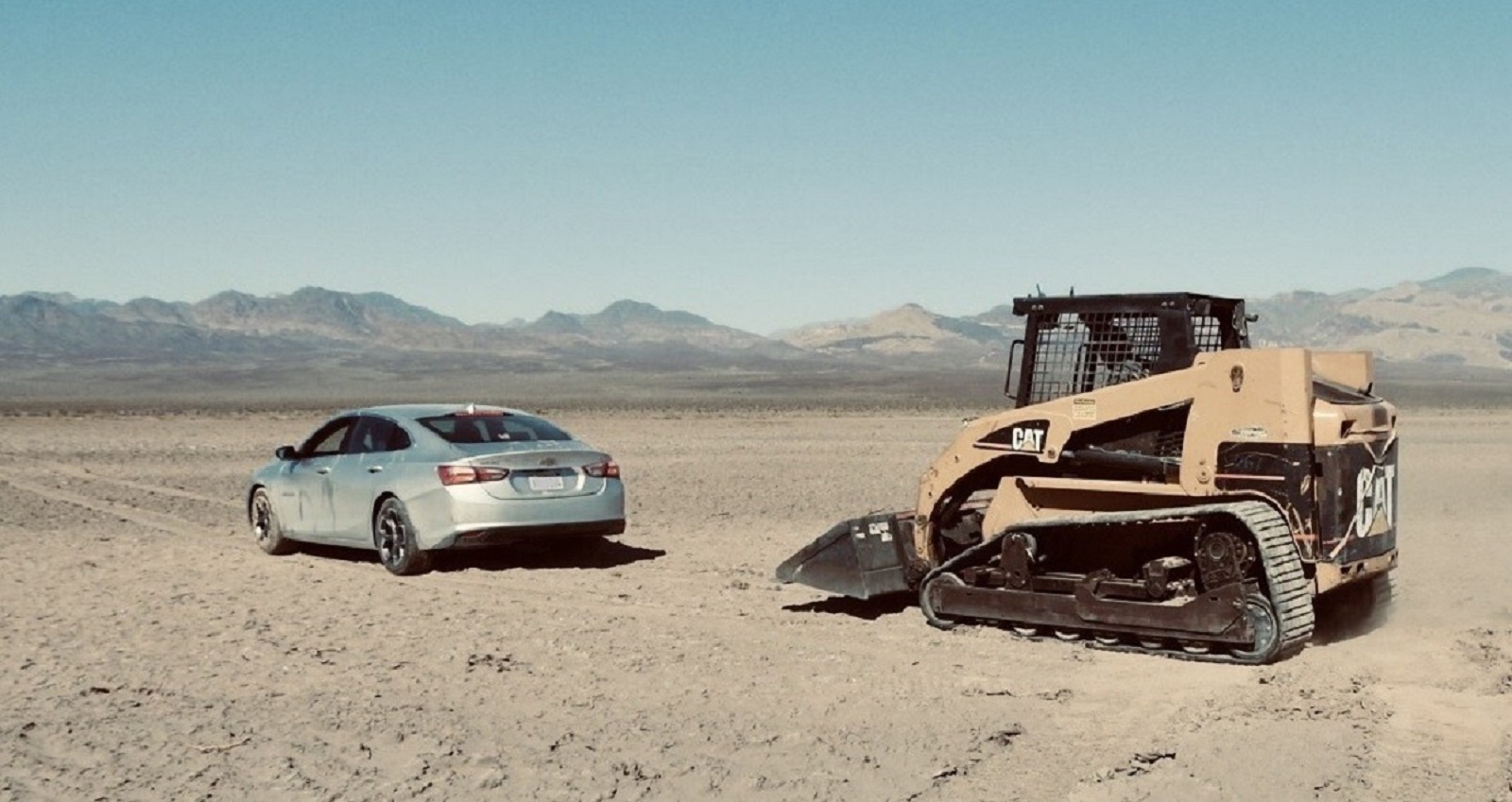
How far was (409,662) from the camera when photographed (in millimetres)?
8891

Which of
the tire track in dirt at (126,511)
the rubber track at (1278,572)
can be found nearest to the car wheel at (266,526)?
the tire track in dirt at (126,511)

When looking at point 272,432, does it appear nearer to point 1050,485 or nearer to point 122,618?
point 122,618

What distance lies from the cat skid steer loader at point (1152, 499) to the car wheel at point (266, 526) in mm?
5961

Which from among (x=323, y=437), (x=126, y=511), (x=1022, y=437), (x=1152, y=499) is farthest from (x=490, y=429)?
(x=126, y=511)

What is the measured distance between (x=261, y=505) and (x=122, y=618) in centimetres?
436

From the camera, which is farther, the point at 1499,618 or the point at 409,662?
the point at 1499,618

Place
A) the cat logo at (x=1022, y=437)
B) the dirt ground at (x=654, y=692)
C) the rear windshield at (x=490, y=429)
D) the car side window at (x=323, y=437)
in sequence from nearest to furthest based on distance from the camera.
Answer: the dirt ground at (x=654, y=692) < the cat logo at (x=1022, y=437) < the rear windshield at (x=490, y=429) < the car side window at (x=323, y=437)

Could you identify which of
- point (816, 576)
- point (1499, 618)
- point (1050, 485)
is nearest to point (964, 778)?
point (1050, 485)

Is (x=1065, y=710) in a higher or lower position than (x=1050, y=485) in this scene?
lower

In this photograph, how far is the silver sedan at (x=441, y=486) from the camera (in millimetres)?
12281

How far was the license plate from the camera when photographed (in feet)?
41.0

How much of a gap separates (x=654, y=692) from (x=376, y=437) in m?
6.19

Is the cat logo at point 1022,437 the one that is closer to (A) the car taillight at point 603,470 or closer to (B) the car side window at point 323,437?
(A) the car taillight at point 603,470

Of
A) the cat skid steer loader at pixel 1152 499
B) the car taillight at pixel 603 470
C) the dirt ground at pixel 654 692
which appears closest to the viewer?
the dirt ground at pixel 654 692
